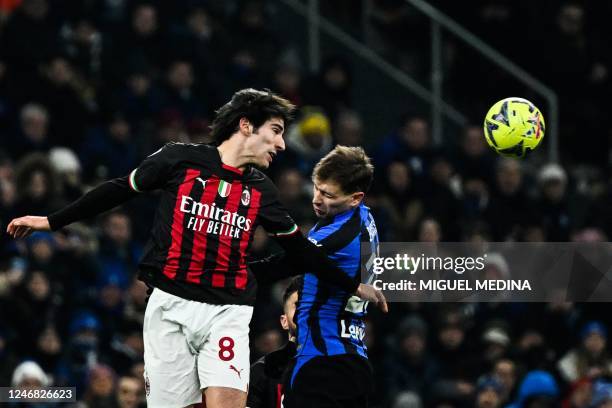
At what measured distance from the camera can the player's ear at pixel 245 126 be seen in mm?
7566

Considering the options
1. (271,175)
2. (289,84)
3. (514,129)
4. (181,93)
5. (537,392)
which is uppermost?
(289,84)

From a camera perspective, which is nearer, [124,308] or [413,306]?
[124,308]

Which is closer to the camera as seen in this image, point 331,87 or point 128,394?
point 128,394

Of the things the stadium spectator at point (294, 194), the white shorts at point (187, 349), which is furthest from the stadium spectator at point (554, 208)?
the white shorts at point (187, 349)

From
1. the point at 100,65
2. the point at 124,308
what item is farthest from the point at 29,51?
the point at 124,308

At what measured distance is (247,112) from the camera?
7.59 m

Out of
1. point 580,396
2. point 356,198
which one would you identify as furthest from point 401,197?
point 356,198

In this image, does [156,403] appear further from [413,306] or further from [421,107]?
[421,107]

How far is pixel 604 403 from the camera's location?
12.2 m

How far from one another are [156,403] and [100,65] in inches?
300

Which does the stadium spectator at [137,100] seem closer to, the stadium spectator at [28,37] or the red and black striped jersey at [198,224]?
the stadium spectator at [28,37]

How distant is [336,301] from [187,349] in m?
0.86

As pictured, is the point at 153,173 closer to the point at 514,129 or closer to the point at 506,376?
the point at 514,129

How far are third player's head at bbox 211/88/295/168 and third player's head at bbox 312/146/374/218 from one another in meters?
0.31
